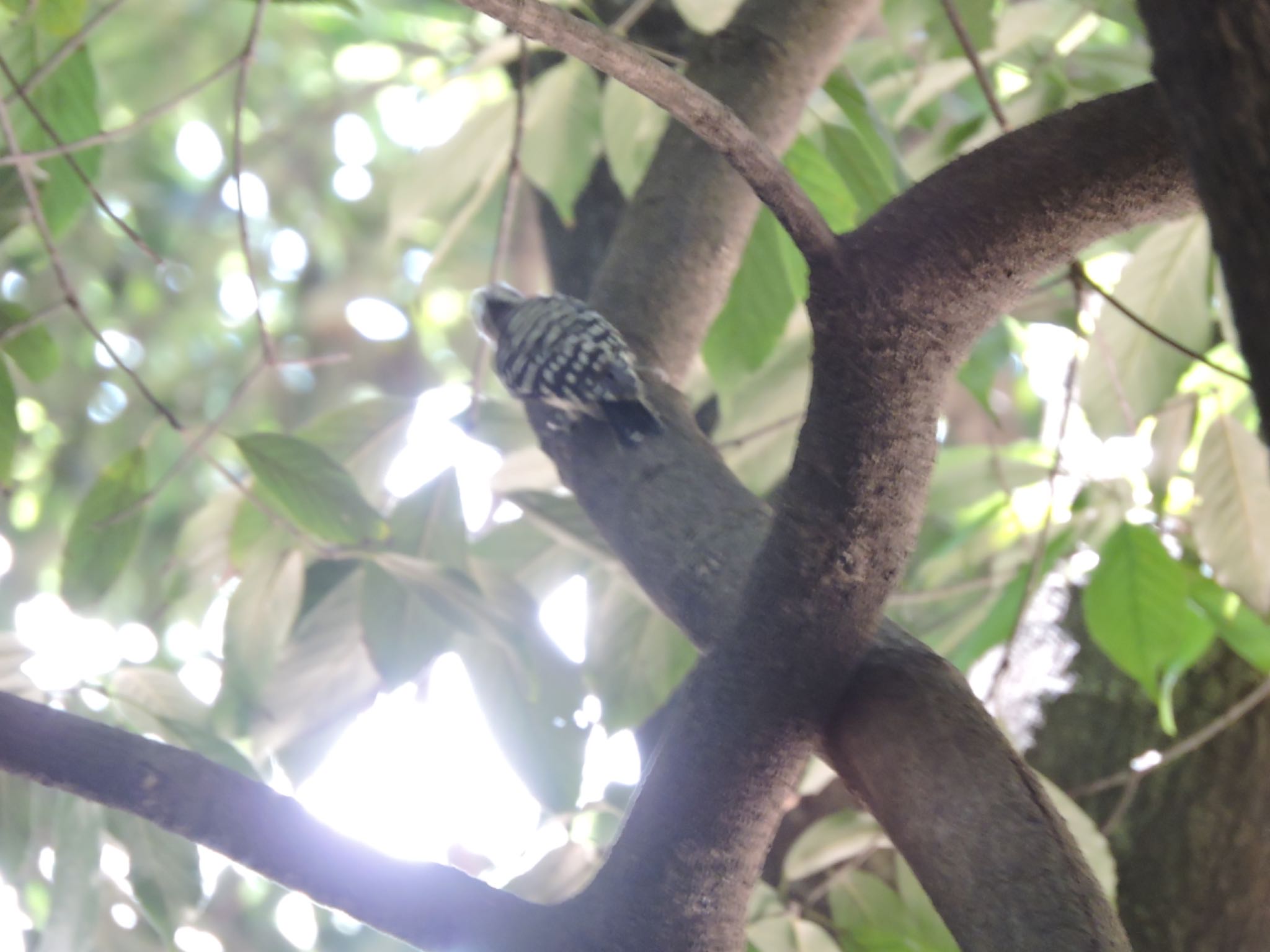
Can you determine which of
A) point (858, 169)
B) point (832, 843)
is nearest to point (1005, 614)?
point (832, 843)

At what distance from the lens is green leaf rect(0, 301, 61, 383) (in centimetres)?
121

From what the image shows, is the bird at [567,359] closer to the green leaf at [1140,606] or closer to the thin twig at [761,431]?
the thin twig at [761,431]

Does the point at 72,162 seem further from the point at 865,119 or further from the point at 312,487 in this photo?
the point at 865,119

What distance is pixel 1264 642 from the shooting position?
129 cm

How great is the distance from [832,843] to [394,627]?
545mm

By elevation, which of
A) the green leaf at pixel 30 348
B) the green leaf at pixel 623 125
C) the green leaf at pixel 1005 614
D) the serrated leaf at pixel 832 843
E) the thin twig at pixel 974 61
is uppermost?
the green leaf at pixel 623 125

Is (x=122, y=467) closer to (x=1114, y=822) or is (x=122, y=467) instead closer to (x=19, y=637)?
(x=19, y=637)

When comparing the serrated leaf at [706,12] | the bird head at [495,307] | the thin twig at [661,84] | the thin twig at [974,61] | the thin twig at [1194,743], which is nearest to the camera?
the thin twig at [661,84]

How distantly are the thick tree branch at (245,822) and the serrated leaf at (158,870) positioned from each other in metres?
0.53

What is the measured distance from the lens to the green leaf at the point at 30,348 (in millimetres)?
1215

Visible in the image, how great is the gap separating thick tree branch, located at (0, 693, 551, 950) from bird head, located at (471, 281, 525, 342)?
53.9 inches

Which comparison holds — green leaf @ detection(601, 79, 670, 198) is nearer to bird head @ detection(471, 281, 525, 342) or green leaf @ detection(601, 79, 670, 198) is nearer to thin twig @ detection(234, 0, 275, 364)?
thin twig @ detection(234, 0, 275, 364)

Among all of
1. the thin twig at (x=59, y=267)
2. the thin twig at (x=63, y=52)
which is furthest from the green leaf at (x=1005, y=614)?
the thin twig at (x=63, y=52)

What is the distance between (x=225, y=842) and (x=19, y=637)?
0.60 meters
